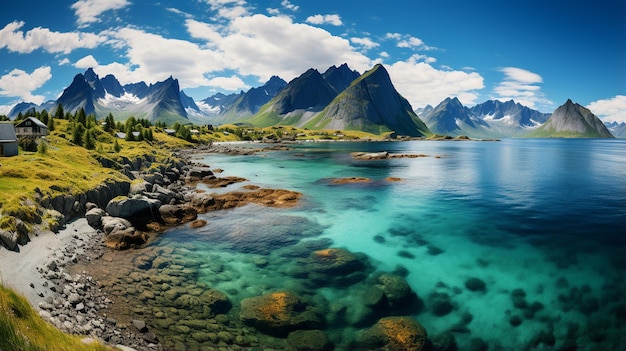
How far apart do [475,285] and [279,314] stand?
14.9m

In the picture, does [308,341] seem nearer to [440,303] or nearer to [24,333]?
[440,303]

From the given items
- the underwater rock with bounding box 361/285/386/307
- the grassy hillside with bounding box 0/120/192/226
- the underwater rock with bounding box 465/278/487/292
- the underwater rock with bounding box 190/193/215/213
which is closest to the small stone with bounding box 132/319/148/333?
the underwater rock with bounding box 361/285/386/307

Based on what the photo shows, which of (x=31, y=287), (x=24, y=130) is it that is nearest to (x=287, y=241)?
(x=31, y=287)

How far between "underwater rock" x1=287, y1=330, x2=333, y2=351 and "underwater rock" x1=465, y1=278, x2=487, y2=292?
12.5 meters

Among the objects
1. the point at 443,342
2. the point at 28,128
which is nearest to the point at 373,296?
the point at 443,342

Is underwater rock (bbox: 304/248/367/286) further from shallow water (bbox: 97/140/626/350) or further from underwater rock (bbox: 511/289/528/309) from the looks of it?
underwater rock (bbox: 511/289/528/309)

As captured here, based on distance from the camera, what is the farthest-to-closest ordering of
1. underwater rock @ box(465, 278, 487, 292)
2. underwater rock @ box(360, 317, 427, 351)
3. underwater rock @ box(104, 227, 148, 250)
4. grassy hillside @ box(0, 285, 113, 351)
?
underwater rock @ box(104, 227, 148, 250) < underwater rock @ box(465, 278, 487, 292) < underwater rock @ box(360, 317, 427, 351) < grassy hillside @ box(0, 285, 113, 351)

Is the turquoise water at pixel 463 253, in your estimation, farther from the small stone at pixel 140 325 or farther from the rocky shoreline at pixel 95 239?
the small stone at pixel 140 325

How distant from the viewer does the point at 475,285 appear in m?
23.8

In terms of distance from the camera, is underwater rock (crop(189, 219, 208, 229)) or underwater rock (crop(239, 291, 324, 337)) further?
underwater rock (crop(189, 219, 208, 229))

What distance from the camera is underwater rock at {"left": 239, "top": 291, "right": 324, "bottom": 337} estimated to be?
1803 centimetres

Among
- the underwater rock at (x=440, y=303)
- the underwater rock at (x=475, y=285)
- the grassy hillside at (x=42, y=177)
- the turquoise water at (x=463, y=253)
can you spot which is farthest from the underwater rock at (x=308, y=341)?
the grassy hillside at (x=42, y=177)

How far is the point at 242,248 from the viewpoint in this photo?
98.4ft

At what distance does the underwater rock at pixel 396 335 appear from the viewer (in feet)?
55.7
